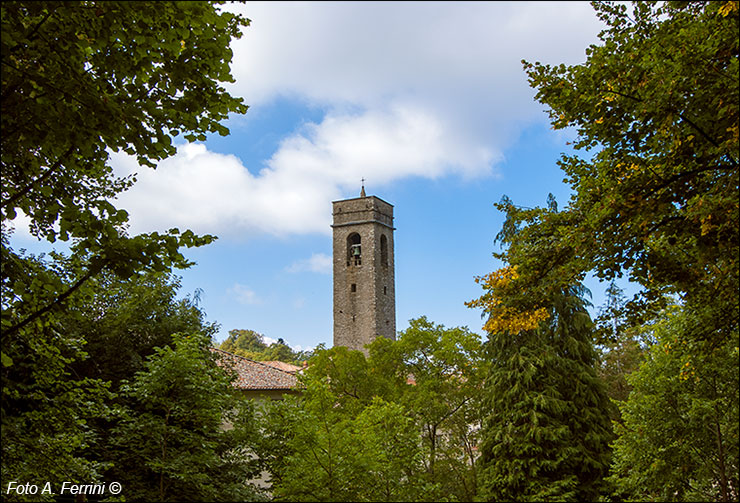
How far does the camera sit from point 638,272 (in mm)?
8141

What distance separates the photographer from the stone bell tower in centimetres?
4481

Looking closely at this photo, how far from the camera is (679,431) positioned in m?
14.8

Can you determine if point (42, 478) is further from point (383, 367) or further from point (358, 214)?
point (358, 214)

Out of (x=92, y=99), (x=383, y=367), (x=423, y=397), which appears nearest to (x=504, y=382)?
(x=423, y=397)

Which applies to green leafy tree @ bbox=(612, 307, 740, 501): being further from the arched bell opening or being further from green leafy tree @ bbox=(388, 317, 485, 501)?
the arched bell opening

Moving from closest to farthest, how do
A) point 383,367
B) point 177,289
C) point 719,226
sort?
point 719,226 → point 177,289 → point 383,367

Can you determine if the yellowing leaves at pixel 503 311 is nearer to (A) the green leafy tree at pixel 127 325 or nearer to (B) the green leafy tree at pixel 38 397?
(B) the green leafy tree at pixel 38 397

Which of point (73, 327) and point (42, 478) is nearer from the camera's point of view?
point (42, 478)

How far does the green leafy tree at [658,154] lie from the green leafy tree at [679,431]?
624 centimetres

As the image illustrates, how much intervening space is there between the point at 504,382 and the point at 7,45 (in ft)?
64.5

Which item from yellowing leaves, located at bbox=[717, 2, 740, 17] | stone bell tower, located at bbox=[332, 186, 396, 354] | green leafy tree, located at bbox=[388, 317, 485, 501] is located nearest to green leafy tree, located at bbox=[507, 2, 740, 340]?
yellowing leaves, located at bbox=[717, 2, 740, 17]

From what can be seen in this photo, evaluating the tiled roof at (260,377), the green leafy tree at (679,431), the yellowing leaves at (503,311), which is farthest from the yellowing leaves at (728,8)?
the tiled roof at (260,377)

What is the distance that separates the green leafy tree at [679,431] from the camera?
1400 cm

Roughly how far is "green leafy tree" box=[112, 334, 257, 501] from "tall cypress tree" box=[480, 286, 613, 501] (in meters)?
10.3
